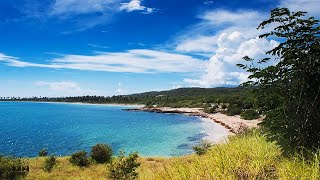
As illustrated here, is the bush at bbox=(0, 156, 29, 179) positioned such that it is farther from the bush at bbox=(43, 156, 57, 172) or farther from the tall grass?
the tall grass

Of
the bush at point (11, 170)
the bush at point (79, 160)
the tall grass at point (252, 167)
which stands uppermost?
the tall grass at point (252, 167)

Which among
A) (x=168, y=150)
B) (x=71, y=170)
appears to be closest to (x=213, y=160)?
(x=71, y=170)

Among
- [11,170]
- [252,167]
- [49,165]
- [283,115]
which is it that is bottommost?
[49,165]

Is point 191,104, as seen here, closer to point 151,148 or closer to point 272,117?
point 151,148

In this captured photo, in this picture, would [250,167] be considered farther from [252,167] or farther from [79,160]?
[79,160]

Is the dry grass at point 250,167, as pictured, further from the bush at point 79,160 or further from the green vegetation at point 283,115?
the bush at point 79,160

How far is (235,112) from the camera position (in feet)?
315

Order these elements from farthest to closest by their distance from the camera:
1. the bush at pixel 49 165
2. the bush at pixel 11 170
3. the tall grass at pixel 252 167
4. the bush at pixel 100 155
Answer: the bush at pixel 100 155
the bush at pixel 49 165
the bush at pixel 11 170
the tall grass at pixel 252 167

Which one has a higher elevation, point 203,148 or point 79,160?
point 203,148

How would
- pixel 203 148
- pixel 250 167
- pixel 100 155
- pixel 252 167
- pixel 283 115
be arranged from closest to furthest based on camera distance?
pixel 250 167
pixel 252 167
pixel 283 115
pixel 203 148
pixel 100 155

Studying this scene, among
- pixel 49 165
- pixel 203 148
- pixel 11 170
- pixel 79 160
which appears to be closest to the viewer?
pixel 11 170

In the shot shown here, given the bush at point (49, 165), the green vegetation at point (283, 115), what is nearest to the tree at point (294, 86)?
the green vegetation at point (283, 115)

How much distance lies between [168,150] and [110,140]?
62.8 ft

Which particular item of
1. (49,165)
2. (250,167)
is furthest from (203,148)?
(250,167)
